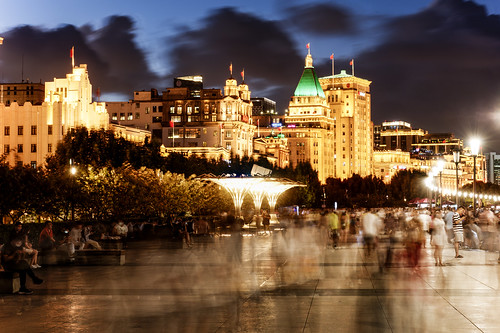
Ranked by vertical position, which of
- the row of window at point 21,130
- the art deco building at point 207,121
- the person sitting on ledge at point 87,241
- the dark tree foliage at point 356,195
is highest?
the art deco building at point 207,121

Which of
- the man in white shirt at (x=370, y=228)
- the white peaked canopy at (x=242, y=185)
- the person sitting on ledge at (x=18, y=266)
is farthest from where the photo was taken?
the white peaked canopy at (x=242, y=185)

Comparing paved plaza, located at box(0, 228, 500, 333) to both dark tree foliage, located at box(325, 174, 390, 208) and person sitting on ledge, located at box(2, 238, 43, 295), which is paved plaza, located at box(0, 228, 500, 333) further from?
dark tree foliage, located at box(325, 174, 390, 208)

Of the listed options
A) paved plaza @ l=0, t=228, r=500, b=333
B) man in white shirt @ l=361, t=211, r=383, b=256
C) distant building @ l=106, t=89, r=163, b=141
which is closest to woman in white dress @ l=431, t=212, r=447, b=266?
paved plaza @ l=0, t=228, r=500, b=333

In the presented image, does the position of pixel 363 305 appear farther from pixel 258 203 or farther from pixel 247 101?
pixel 247 101

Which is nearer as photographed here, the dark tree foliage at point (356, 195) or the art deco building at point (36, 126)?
the art deco building at point (36, 126)

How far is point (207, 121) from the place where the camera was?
163500 mm

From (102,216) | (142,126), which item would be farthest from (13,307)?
(142,126)

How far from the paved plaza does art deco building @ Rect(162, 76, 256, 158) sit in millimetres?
134712

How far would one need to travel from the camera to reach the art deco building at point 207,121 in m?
162

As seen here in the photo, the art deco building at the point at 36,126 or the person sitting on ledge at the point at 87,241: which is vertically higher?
the art deco building at the point at 36,126

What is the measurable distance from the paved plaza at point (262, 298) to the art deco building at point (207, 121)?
442 ft

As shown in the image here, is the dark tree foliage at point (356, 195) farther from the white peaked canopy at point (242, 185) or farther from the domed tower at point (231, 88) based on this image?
the white peaked canopy at point (242, 185)

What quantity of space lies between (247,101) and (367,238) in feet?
489

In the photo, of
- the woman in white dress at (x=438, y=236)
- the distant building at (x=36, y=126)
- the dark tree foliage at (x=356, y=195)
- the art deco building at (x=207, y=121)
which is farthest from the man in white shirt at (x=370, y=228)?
the dark tree foliage at (x=356, y=195)
